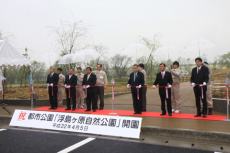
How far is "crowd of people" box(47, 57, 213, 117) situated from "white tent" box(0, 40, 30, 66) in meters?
1.38

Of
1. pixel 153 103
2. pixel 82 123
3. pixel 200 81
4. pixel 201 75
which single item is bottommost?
pixel 153 103

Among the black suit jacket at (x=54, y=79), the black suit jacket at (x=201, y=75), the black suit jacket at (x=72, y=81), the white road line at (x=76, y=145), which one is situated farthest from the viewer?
the black suit jacket at (x=54, y=79)

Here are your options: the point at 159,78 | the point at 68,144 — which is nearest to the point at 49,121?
the point at 68,144

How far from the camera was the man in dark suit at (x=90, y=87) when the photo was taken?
1238cm

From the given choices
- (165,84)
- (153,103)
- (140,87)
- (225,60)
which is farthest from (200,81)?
(225,60)

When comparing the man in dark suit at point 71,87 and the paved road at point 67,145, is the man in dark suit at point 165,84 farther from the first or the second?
the man in dark suit at point 71,87

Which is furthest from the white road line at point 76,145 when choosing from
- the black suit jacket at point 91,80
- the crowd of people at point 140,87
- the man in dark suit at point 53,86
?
the man in dark suit at point 53,86

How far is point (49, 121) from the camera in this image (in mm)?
9875

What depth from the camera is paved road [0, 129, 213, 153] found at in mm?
7316

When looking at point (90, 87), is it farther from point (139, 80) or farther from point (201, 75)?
point (201, 75)

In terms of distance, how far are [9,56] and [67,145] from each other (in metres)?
6.45

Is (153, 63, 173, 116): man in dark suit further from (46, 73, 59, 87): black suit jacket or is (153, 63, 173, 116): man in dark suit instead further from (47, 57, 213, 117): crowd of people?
(46, 73, 59, 87): black suit jacket

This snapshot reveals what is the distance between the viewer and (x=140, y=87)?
11188mm

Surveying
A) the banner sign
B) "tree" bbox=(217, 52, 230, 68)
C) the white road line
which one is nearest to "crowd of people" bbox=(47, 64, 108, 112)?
the banner sign
